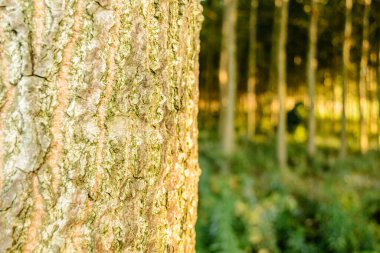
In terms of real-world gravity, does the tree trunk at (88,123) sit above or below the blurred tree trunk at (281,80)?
below

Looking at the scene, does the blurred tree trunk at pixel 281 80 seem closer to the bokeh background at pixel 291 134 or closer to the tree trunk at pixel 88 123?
the bokeh background at pixel 291 134

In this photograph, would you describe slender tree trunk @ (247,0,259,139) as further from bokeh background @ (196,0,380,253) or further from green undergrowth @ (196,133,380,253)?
green undergrowth @ (196,133,380,253)

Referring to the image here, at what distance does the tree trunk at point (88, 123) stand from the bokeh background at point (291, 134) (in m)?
3.95

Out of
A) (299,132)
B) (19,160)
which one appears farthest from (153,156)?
(299,132)

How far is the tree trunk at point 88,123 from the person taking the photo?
844mm

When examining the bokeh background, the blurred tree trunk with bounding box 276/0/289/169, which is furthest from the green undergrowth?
the blurred tree trunk with bounding box 276/0/289/169

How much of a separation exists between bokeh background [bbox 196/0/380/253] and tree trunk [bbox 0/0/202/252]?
3.95 m

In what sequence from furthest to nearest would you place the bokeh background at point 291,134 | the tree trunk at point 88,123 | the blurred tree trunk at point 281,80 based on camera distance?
the blurred tree trunk at point 281,80
the bokeh background at point 291,134
the tree trunk at point 88,123

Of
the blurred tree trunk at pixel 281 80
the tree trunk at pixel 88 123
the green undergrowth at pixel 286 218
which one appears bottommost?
the green undergrowth at pixel 286 218

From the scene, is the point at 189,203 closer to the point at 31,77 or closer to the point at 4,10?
the point at 31,77

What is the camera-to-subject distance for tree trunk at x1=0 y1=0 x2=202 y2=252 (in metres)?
0.84

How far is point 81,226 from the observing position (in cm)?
92

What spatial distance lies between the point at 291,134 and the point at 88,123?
18698mm

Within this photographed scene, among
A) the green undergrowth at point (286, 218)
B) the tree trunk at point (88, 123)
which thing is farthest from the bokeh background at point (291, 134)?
the tree trunk at point (88, 123)
